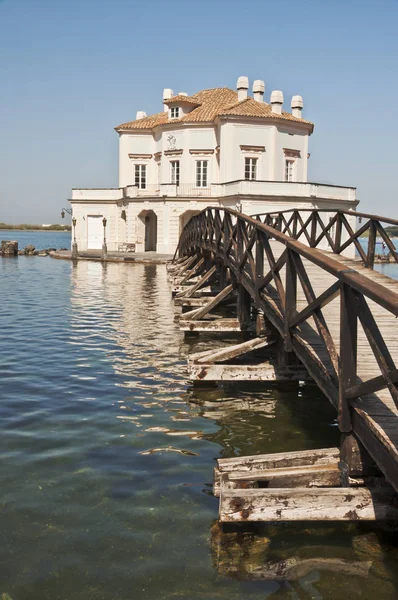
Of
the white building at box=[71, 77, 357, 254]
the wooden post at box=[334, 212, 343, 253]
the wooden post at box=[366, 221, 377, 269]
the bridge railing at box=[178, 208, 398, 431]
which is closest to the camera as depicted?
the bridge railing at box=[178, 208, 398, 431]

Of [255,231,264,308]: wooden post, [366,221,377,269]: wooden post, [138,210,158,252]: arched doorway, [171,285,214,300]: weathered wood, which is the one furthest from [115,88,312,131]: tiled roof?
[255,231,264,308]: wooden post

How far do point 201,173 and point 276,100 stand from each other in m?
7.53

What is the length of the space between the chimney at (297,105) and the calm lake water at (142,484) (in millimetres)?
36290

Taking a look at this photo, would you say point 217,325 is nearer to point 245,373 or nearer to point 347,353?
point 245,373

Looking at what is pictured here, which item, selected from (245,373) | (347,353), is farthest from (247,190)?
(347,353)

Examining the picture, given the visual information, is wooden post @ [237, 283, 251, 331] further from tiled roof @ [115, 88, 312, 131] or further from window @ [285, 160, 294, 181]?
window @ [285, 160, 294, 181]

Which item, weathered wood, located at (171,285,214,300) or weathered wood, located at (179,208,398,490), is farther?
weathered wood, located at (171,285,214,300)

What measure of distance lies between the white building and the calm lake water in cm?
2788

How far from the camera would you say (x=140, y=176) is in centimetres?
4612

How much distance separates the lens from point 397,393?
3744mm

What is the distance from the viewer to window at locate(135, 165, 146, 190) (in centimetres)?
4612

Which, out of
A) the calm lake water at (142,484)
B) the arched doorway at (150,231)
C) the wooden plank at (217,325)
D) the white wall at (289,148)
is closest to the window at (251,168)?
the white wall at (289,148)

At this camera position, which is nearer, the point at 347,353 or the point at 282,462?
the point at 347,353

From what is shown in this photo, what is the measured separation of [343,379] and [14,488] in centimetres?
321
